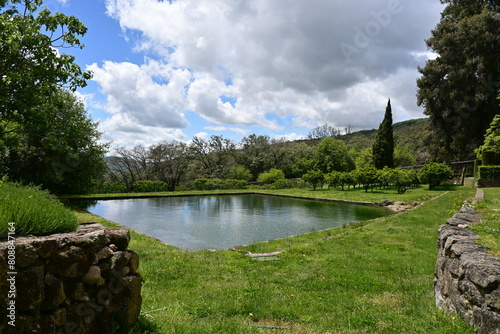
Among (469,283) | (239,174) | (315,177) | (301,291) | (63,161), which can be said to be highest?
(63,161)

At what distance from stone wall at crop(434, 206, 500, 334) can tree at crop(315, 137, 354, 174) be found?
131 ft

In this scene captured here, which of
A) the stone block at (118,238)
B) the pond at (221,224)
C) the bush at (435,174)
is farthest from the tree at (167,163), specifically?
the stone block at (118,238)

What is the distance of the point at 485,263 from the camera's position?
2.61 meters

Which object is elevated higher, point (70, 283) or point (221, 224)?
point (70, 283)

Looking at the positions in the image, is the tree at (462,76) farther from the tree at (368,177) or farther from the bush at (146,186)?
the bush at (146,186)

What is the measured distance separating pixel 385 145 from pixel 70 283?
3405 centimetres

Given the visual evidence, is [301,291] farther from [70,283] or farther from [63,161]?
[63,161]

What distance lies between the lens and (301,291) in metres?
4.54

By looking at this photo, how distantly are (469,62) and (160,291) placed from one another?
89.1 ft

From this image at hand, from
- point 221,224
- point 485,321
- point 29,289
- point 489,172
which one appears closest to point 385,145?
point 489,172

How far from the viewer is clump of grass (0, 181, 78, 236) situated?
7.71 ft

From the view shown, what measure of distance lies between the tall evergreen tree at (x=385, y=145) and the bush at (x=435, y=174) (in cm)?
794

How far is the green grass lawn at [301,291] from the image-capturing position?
3148 millimetres

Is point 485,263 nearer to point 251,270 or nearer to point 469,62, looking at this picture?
point 251,270
